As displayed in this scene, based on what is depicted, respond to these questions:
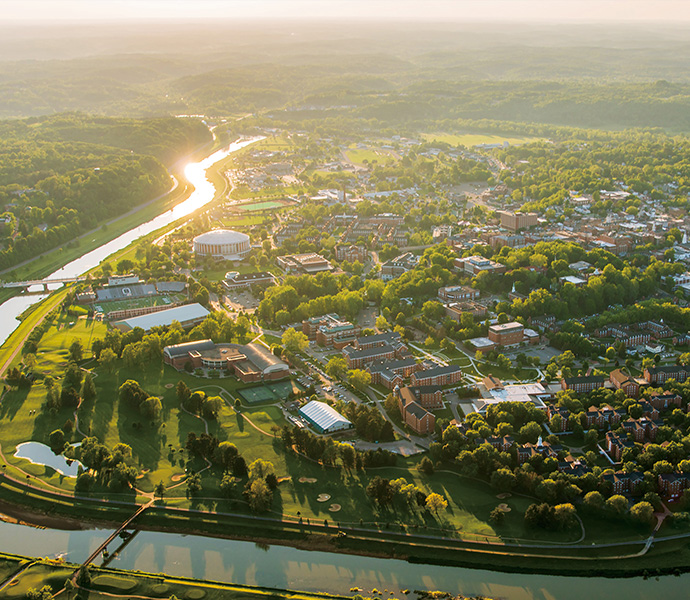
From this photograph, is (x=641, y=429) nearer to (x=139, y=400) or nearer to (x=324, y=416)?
(x=324, y=416)

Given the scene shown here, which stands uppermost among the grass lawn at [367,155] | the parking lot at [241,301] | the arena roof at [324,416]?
the arena roof at [324,416]

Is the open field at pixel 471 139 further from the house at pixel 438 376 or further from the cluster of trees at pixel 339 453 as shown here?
the cluster of trees at pixel 339 453

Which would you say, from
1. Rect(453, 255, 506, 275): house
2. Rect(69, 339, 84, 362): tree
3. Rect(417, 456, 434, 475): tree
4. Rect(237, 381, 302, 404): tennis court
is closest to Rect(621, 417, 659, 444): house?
Rect(417, 456, 434, 475): tree

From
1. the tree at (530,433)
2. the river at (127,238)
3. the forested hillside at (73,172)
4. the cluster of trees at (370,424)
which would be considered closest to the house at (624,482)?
the tree at (530,433)

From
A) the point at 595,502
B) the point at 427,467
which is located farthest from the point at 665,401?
the point at 427,467

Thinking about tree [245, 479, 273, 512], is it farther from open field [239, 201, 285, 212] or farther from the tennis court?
open field [239, 201, 285, 212]
